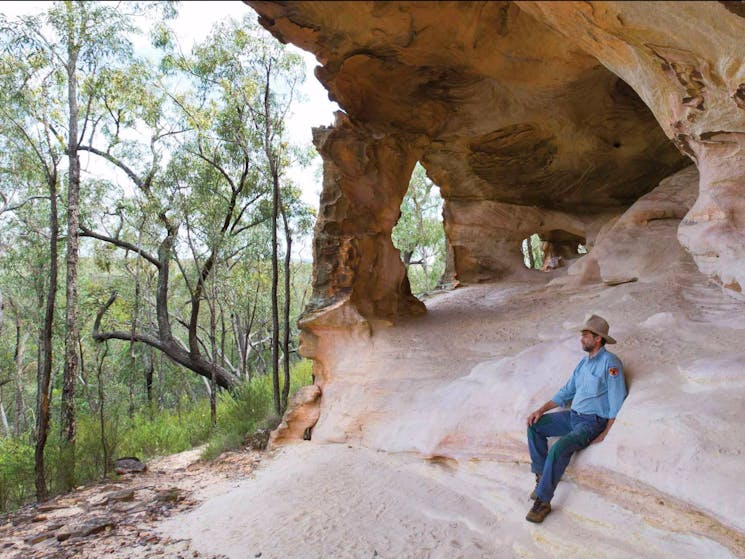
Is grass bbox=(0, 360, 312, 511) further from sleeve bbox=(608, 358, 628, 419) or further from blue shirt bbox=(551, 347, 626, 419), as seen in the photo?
sleeve bbox=(608, 358, 628, 419)

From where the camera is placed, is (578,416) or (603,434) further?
(578,416)

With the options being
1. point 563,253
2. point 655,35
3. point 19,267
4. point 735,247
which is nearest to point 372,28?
point 655,35

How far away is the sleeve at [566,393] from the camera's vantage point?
3.73 meters

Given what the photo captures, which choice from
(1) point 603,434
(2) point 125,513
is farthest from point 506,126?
(2) point 125,513

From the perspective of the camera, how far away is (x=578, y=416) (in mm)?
3592

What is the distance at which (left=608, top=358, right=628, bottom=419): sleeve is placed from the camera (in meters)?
3.51

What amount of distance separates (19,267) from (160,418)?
668 centimetres

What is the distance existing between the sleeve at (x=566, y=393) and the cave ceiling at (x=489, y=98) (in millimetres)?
2514

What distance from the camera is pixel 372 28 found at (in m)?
4.17

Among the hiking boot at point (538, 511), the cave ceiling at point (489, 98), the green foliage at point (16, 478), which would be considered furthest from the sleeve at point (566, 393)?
the green foliage at point (16, 478)

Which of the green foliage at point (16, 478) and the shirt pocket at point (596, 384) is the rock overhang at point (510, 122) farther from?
the green foliage at point (16, 478)

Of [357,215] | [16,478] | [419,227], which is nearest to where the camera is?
[16,478]

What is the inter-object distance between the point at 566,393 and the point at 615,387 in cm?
34

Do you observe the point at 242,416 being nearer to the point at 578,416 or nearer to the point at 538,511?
the point at 538,511
